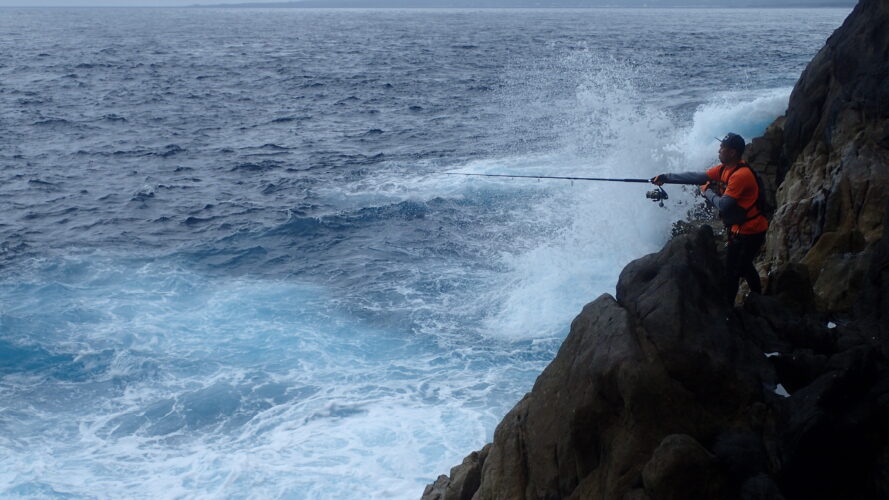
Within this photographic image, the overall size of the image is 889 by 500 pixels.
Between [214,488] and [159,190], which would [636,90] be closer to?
[159,190]

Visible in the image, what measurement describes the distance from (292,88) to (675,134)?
22151 mm

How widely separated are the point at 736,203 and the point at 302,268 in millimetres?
9499

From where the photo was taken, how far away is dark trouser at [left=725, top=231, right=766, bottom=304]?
709cm

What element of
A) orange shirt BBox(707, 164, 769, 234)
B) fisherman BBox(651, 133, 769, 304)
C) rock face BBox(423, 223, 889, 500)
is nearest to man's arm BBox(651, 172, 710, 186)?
fisherman BBox(651, 133, 769, 304)

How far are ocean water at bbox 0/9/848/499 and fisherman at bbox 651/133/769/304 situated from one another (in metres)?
3.52

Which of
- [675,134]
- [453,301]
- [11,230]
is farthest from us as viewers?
[675,134]

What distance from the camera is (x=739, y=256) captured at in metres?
7.18

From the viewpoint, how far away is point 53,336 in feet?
39.3

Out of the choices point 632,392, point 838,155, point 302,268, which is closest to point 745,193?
point 632,392

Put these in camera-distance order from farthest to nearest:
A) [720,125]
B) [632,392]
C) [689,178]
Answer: [720,125] < [689,178] < [632,392]

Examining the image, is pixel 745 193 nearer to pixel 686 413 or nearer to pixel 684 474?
pixel 686 413

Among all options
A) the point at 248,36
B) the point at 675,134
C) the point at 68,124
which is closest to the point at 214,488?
the point at 675,134

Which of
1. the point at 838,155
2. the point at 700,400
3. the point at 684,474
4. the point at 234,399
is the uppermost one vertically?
the point at 838,155

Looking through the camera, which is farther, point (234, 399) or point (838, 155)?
point (234, 399)
